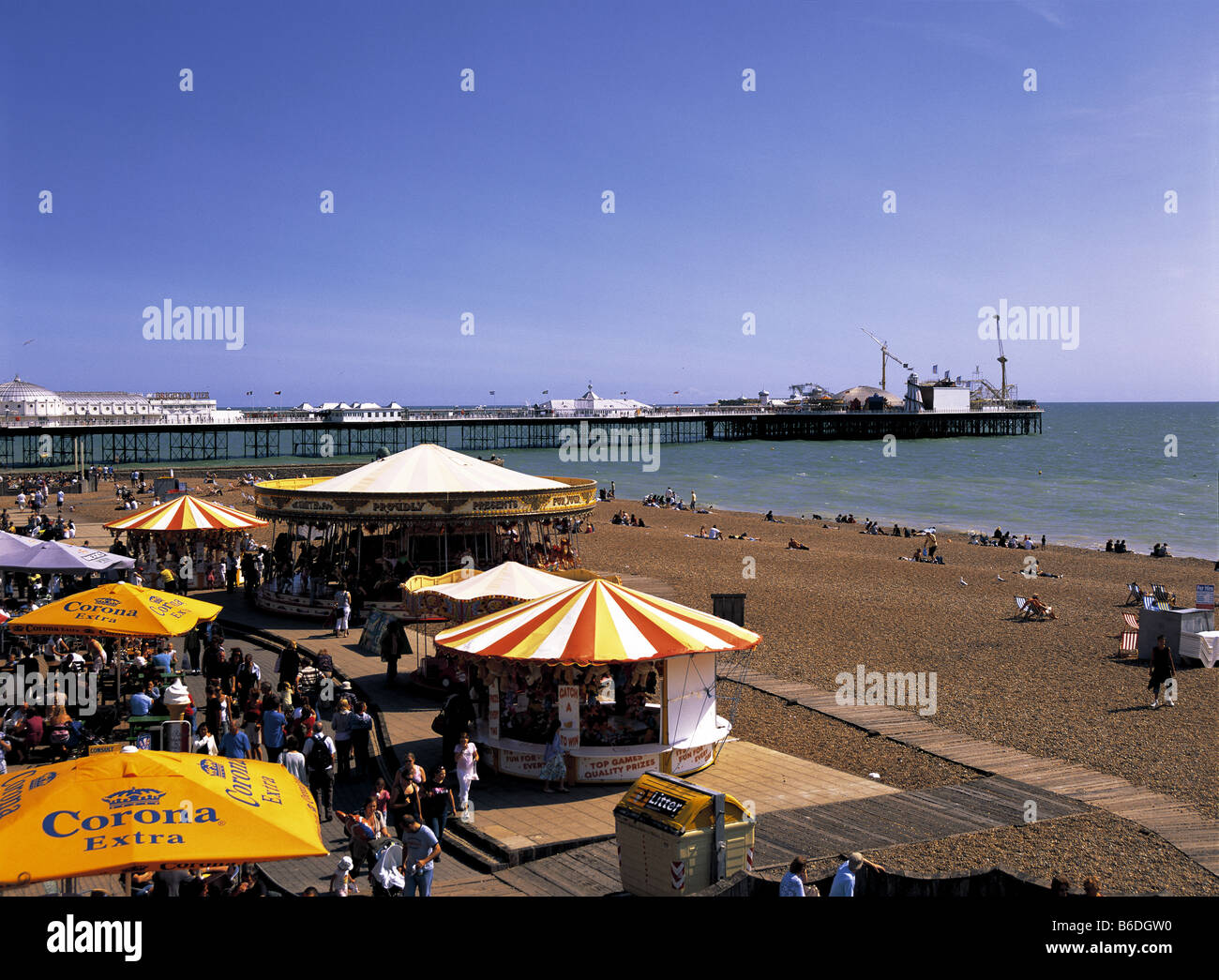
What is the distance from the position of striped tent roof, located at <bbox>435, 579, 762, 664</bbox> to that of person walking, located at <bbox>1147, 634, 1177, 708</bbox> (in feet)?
23.8

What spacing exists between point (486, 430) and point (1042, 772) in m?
123

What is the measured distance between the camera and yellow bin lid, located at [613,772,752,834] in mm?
7863

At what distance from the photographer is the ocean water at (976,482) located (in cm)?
5425

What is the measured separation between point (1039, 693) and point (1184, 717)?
2.09m

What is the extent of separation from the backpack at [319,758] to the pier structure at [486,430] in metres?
85.2

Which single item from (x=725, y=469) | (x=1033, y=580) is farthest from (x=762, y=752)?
(x=725, y=469)

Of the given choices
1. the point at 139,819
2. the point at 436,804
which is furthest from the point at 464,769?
the point at 139,819

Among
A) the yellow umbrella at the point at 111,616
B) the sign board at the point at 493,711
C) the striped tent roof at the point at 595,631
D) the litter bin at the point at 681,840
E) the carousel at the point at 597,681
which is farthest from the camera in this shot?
the yellow umbrella at the point at 111,616

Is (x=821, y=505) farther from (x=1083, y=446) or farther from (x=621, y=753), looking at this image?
(x=1083, y=446)

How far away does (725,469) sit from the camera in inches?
3834

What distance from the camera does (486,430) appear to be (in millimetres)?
132375

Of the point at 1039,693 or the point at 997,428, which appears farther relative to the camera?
the point at 997,428

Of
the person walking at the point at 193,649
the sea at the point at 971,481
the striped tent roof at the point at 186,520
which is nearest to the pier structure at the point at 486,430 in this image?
the sea at the point at 971,481

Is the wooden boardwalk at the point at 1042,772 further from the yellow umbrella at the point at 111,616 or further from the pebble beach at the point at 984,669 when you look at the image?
the yellow umbrella at the point at 111,616
